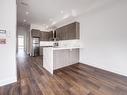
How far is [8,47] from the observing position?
222 cm

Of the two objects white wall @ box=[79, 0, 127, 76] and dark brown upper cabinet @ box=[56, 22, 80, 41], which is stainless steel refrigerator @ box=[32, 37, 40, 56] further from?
white wall @ box=[79, 0, 127, 76]

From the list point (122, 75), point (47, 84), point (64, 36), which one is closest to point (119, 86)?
point (122, 75)

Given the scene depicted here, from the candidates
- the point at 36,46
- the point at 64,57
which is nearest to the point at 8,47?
the point at 64,57

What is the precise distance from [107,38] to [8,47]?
3.63 meters

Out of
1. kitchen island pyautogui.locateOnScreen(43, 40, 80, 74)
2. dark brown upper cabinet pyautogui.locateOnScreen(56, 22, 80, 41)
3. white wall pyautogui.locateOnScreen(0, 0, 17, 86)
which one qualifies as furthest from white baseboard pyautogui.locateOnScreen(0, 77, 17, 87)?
dark brown upper cabinet pyautogui.locateOnScreen(56, 22, 80, 41)

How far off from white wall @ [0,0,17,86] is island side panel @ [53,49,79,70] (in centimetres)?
149

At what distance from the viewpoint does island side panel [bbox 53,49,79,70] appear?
10.9 ft

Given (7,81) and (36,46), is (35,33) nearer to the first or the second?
(36,46)

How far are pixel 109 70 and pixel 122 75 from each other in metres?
0.46

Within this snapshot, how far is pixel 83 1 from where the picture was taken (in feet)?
10.0

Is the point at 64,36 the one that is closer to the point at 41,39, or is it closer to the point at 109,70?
the point at 41,39

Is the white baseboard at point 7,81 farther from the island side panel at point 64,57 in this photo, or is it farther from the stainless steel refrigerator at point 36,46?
the stainless steel refrigerator at point 36,46

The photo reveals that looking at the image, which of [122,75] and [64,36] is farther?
[64,36]

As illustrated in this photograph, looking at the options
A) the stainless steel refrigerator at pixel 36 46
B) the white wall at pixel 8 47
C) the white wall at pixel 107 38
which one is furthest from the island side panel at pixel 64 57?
the stainless steel refrigerator at pixel 36 46
